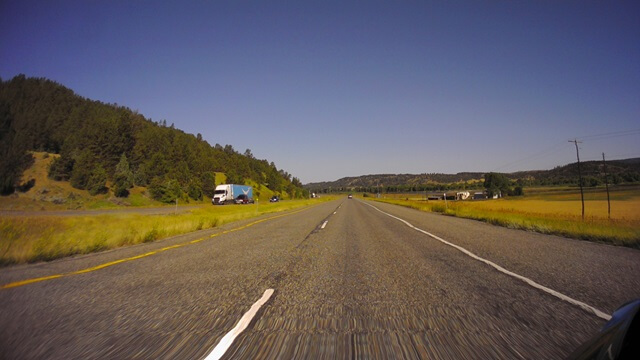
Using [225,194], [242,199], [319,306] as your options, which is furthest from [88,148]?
[319,306]

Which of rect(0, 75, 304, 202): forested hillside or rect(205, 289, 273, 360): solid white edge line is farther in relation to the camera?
rect(0, 75, 304, 202): forested hillside

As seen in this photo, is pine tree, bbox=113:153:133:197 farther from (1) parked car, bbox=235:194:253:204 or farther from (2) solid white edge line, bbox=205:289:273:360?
(2) solid white edge line, bbox=205:289:273:360

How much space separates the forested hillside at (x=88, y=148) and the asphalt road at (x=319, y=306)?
5051 centimetres

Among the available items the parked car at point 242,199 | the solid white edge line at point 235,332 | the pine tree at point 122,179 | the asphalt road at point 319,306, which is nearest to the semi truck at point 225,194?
the parked car at point 242,199

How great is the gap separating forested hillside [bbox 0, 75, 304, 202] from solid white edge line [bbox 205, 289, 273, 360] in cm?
5294

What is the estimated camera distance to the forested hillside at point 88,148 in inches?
2087

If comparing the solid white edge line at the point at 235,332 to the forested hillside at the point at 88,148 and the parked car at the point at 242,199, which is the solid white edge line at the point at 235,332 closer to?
the forested hillside at the point at 88,148

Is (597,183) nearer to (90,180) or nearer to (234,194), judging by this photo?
(234,194)

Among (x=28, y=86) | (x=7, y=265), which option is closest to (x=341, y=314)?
(x=7, y=265)

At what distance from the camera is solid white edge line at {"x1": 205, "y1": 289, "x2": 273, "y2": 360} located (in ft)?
9.16

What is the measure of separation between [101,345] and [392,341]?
2797 millimetres

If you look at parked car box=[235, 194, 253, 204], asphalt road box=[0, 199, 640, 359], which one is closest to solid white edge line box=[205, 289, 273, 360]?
asphalt road box=[0, 199, 640, 359]

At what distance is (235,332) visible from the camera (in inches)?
128

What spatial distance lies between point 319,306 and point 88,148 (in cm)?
7395
